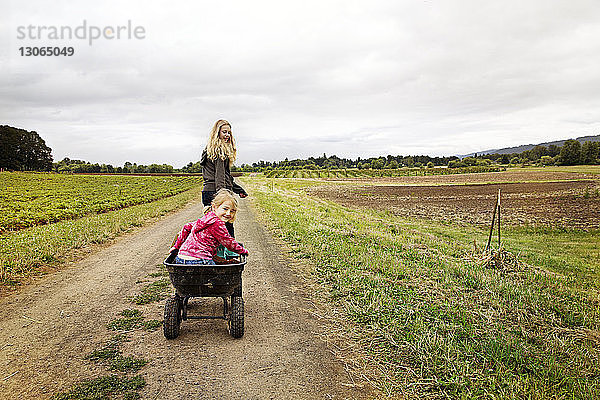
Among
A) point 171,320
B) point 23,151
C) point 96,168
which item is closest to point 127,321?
point 171,320

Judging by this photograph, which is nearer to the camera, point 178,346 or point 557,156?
point 178,346

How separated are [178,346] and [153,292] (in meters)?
2.16

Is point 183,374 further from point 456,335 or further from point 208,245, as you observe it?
point 456,335

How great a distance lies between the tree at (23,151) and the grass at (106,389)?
104m

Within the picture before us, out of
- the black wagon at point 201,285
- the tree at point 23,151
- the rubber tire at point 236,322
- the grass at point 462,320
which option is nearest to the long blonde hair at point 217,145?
the black wagon at point 201,285

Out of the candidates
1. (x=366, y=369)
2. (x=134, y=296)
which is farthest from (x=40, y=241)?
(x=366, y=369)

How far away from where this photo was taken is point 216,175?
231 inches

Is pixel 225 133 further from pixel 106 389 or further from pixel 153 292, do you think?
pixel 106 389

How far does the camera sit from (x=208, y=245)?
436 cm

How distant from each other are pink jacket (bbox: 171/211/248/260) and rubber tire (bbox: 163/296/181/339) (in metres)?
0.61

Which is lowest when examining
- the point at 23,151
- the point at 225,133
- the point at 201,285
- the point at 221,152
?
the point at 201,285

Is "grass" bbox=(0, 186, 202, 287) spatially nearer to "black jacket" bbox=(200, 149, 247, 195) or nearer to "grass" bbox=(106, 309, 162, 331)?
"grass" bbox=(106, 309, 162, 331)

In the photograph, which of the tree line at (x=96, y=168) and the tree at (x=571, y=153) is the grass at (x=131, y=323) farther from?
the tree line at (x=96, y=168)

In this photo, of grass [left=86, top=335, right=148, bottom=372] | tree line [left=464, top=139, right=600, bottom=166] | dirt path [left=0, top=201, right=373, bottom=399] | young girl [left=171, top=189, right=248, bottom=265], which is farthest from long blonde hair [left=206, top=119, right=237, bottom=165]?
tree line [left=464, top=139, right=600, bottom=166]
